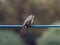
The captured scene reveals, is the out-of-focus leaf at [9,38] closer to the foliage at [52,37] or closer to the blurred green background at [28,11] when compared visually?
the foliage at [52,37]

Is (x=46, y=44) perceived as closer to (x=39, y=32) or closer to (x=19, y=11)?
(x=39, y=32)

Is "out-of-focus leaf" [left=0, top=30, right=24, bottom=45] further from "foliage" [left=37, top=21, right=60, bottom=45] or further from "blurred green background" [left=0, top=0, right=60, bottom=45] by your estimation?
"blurred green background" [left=0, top=0, right=60, bottom=45]

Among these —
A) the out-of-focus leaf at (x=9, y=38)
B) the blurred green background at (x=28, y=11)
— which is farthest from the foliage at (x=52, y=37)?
the blurred green background at (x=28, y=11)

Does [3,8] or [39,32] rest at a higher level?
[3,8]

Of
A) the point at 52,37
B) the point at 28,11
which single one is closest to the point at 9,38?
the point at 52,37

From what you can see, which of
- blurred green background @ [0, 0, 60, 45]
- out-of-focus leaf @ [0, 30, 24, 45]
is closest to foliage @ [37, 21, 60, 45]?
out-of-focus leaf @ [0, 30, 24, 45]

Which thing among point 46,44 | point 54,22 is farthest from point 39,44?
point 54,22

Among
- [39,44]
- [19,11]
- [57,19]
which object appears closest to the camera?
[39,44]

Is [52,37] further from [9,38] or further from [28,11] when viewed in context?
[28,11]
